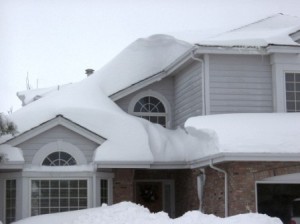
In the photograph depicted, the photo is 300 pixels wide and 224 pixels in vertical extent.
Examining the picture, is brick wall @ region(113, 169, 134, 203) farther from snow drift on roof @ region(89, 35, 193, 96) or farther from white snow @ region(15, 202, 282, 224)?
snow drift on roof @ region(89, 35, 193, 96)

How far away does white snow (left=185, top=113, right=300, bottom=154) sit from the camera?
14.8 m

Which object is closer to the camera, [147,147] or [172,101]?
[147,147]

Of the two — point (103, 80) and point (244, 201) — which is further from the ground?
point (103, 80)

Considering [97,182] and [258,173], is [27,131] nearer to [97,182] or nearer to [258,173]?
[97,182]

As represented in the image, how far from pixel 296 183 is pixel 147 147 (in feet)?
14.0

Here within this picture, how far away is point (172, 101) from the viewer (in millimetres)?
20938

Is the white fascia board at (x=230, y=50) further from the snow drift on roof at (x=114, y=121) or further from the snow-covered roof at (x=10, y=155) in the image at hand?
the snow-covered roof at (x=10, y=155)

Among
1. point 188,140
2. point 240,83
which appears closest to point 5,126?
point 188,140

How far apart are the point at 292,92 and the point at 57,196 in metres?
7.45

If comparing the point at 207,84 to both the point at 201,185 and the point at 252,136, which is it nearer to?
the point at 201,185

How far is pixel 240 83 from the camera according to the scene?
718 inches

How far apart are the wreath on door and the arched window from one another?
3675 mm

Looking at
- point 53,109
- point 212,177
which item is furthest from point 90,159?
point 212,177

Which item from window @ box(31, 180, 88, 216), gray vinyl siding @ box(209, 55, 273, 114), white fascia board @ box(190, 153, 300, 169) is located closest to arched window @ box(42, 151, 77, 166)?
window @ box(31, 180, 88, 216)
